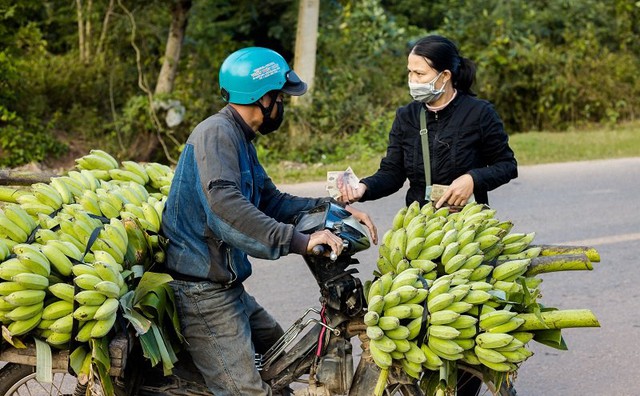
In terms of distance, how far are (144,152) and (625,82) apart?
8196 millimetres

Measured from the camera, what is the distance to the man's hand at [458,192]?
4.34m

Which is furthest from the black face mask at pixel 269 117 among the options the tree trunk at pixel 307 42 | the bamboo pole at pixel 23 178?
the tree trunk at pixel 307 42

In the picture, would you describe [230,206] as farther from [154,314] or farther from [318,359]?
[318,359]

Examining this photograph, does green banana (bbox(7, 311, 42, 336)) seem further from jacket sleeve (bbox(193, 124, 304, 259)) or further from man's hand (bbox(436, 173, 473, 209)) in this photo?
man's hand (bbox(436, 173, 473, 209))

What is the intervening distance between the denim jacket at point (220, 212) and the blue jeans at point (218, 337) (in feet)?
0.23

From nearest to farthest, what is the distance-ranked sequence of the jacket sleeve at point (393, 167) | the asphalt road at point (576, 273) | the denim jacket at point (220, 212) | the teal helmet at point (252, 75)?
the denim jacket at point (220, 212), the teal helmet at point (252, 75), the jacket sleeve at point (393, 167), the asphalt road at point (576, 273)

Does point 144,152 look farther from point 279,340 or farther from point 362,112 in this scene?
point 279,340

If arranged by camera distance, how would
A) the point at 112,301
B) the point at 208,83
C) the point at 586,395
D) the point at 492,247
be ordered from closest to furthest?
the point at 112,301 → the point at 492,247 → the point at 586,395 → the point at 208,83

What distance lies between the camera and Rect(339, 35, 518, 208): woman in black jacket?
451 centimetres

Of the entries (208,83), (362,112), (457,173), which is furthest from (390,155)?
(208,83)

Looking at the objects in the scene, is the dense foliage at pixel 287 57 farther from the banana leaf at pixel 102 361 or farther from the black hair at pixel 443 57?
the banana leaf at pixel 102 361

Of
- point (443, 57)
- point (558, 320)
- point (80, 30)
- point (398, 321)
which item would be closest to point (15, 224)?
point (398, 321)

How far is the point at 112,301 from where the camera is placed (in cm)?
360

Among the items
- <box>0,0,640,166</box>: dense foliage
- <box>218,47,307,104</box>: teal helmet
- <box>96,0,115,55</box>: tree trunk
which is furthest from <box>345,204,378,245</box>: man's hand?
<box>96,0,115,55</box>: tree trunk
